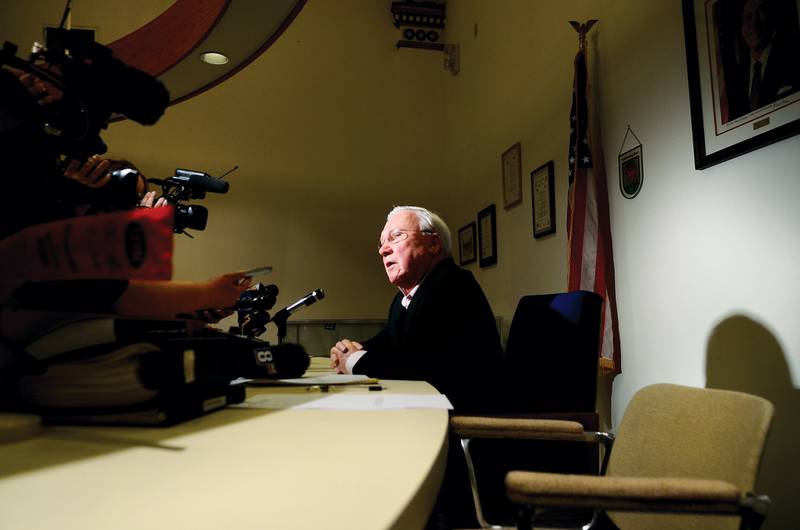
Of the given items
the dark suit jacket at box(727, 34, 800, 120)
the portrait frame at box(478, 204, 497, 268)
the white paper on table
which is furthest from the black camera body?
the portrait frame at box(478, 204, 497, 268)

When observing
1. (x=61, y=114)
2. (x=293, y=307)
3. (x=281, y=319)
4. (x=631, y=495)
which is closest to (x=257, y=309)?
(x=281, y=319)

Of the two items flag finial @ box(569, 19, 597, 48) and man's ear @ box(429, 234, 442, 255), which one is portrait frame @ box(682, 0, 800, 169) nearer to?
flag finial @ box(569, 19, 597, 48)

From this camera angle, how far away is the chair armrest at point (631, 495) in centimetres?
65

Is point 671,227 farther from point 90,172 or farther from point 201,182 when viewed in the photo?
point 90,172

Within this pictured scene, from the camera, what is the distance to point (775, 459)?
53.8 inches

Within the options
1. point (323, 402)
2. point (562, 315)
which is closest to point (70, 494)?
point (323, 402)

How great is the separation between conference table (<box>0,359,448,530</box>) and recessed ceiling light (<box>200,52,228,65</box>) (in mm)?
2053

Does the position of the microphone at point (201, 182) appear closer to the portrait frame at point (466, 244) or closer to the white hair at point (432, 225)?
the white hair at point (432, 225)

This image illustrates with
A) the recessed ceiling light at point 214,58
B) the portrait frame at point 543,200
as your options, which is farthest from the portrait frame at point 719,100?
the recessed ceiling light at point 214,58

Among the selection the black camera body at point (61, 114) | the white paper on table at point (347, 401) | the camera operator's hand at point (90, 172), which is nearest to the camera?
the black camera body at point (61, 114)

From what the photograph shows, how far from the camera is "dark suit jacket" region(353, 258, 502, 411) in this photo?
1533 mm

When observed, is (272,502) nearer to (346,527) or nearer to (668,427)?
(346,527)

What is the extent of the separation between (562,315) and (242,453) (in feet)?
4.33

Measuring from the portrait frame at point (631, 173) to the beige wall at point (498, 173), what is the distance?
0.04 metres
